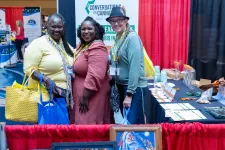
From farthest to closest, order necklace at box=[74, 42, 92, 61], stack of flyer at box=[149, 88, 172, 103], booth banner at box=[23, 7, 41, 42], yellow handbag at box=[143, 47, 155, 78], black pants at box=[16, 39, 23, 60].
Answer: black pants at box=[16, 39, 23, 60], booth banner at box=[23, 7, 41, 42], yellow handbag at box=[143, 47, 155, 78], stack of flyer at box=[149, 88, 172, 103], necklace at box=[74, 42, 92, 61]

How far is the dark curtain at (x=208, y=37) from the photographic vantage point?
3438 millimetres

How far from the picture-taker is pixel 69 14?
3.45m

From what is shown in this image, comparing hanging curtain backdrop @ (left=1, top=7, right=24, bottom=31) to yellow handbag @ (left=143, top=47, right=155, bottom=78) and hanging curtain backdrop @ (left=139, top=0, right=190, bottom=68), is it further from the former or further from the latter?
yellow handbag @ (left=143, top=47, right=155, bottom=78)

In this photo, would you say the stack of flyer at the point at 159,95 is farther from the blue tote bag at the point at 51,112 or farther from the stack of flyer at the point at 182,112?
the blue tote bag at the point at 51,112

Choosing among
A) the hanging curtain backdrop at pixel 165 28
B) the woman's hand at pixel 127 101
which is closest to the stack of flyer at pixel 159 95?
the woman's hand at pixel 127 101

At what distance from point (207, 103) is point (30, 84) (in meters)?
1.35

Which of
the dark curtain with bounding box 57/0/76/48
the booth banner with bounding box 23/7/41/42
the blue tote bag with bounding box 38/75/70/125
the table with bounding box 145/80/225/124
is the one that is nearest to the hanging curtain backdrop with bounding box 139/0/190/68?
the table with bounding box 145/80/225/124

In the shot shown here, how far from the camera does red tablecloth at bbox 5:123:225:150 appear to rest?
1.44m

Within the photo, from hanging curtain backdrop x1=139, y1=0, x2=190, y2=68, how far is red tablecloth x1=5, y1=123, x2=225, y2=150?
2137mm

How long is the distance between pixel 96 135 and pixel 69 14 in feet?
7.43

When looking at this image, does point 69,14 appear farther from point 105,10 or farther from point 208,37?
Result: point 208,37

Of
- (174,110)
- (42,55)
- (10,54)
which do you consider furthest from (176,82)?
(10,54)

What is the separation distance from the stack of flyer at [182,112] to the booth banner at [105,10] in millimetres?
1242

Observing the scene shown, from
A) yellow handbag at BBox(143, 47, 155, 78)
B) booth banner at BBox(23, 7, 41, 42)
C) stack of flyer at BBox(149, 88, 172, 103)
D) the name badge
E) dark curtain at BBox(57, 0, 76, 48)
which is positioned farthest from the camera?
booth banner at BBox(23, 7, 41, 42)
